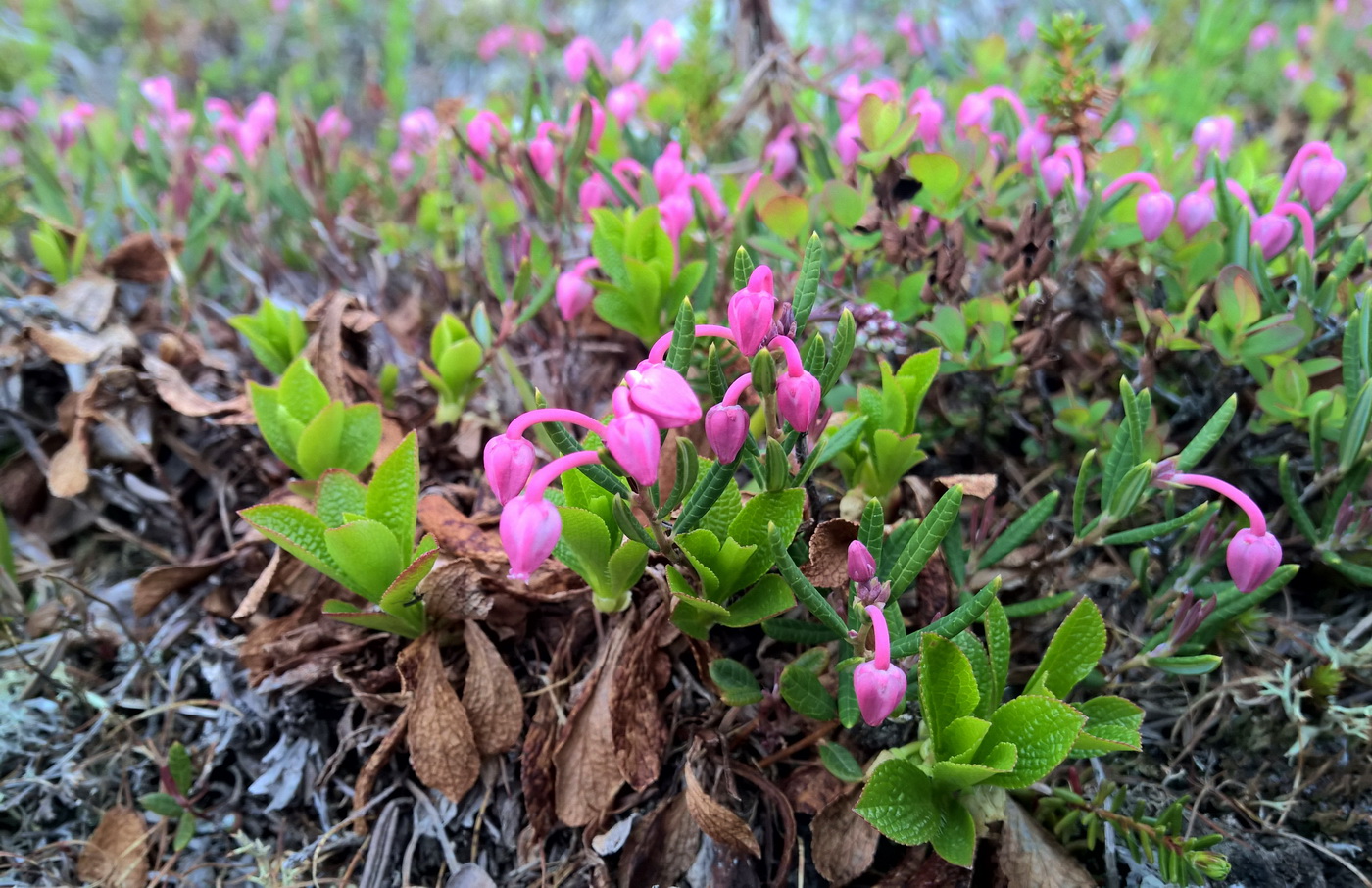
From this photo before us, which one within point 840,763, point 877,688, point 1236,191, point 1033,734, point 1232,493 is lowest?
point 840,763

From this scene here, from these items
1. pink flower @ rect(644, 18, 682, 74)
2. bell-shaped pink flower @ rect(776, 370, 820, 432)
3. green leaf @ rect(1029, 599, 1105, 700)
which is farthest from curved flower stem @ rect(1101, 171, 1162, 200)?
Answer: pink flower @ rect(644, 18, 682, 74)

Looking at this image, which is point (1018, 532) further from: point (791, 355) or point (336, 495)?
point (336, 495)

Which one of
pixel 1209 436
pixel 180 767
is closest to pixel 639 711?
pixel 180 767

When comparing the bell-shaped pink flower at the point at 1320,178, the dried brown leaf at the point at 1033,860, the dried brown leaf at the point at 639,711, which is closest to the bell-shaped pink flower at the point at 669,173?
the dried brown leaf at the point at 639,711

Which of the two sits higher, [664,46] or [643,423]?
[664,46]

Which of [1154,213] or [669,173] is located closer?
[1154,213]

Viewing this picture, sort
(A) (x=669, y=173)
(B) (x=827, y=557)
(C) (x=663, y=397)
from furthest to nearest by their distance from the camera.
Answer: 1. (A) (x=669, y=173)
2. (B) (x=827, y=557)
3. (C) (x=663, y=397)

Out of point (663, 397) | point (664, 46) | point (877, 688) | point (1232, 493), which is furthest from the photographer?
point (664, 46)
